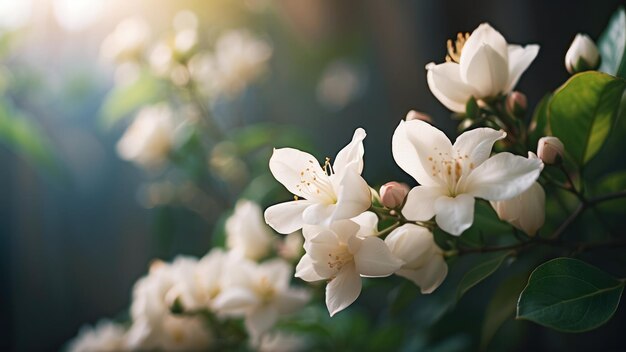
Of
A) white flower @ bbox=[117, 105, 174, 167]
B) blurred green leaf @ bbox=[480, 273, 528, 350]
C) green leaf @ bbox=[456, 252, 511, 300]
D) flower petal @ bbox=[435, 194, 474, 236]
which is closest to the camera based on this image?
flower petal @ bbox=[435, 194, 474, 236]

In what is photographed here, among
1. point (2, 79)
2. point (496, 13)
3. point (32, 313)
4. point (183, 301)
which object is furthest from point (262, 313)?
point (32, 313)

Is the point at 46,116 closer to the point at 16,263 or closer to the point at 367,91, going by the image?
the point at 16,263

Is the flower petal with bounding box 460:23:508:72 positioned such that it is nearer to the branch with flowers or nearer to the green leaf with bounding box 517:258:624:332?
the branch with flowers

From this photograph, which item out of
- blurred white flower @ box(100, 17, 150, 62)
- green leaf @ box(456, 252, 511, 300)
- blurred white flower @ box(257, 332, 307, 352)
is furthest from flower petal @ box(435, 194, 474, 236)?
blurred white flower @ box(100, 17, 150, 62)

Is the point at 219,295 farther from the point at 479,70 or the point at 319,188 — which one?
the point at 479,70

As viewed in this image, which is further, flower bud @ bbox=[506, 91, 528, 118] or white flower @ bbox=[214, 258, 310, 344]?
white flower @ bbox=[214, 258, 310, 344]

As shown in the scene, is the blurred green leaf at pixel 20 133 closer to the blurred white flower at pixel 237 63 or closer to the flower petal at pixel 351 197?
the blurred white flower at pixel 237 63

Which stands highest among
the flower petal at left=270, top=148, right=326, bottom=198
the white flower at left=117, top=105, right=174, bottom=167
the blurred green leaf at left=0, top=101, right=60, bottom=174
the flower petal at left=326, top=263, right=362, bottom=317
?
the blurred green leaf at left=0, top=101, right=60, bottom=174
